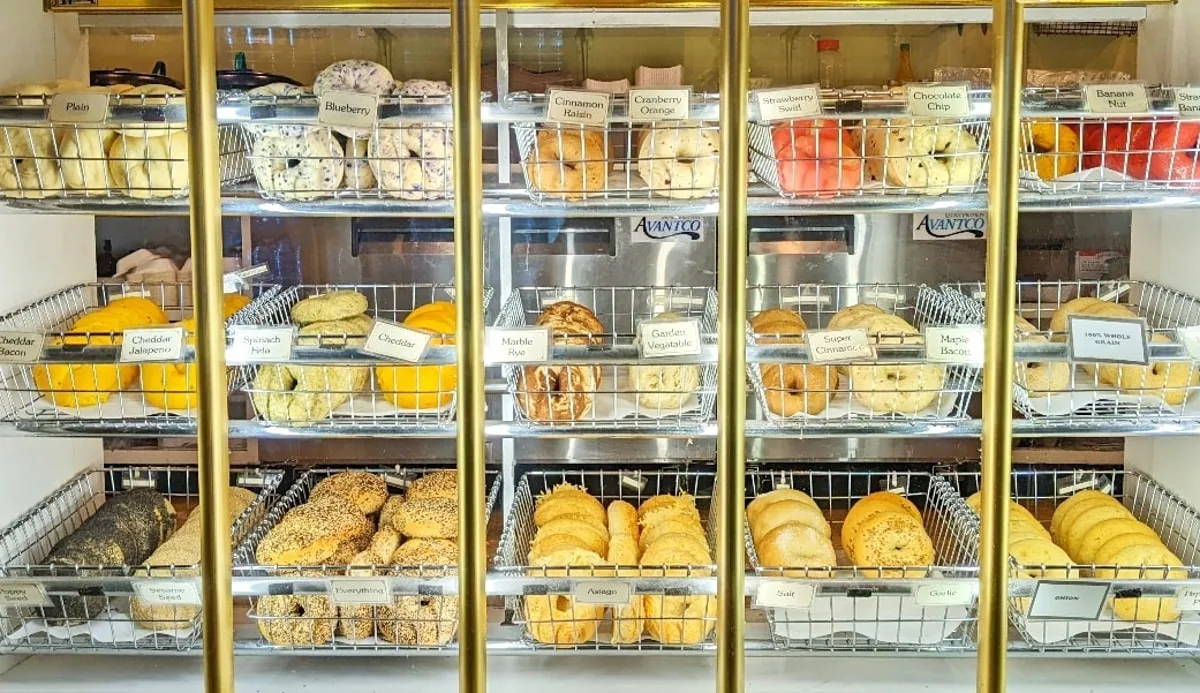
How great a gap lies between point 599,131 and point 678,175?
18 centimetres

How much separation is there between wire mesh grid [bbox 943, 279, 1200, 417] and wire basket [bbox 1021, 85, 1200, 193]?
0.82ft

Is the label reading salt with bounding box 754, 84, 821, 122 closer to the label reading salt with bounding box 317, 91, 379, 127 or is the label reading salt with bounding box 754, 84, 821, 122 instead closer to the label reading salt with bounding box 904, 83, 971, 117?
the label reading salt with bounding box 904, 83, 971, 117

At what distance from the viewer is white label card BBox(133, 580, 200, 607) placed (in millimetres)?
2125

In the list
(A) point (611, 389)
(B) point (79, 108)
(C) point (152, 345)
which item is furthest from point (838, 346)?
(B) point (79, 108)

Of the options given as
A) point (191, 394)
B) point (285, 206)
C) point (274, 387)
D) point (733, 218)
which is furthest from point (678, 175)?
point (191, 394)

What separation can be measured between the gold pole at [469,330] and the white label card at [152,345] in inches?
22.8

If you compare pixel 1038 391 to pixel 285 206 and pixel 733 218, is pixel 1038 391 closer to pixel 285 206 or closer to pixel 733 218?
pixel 733 218

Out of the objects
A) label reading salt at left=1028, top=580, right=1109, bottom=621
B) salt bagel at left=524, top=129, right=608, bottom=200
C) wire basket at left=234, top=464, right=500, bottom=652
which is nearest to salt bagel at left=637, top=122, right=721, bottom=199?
salt bagel at left=524, top=129, right=608, bottom=200

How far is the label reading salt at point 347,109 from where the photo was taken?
77.6 inches

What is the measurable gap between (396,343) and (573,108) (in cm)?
50

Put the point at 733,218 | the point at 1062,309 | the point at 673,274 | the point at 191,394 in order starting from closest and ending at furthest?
1. the point at 733,218
2. the point at 191,394
3. the point at 1062,309
4. the point at 673,274

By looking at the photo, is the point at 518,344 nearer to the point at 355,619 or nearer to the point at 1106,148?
the point at 355,619

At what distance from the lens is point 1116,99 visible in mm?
2021

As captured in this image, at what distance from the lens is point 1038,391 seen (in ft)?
7.11
